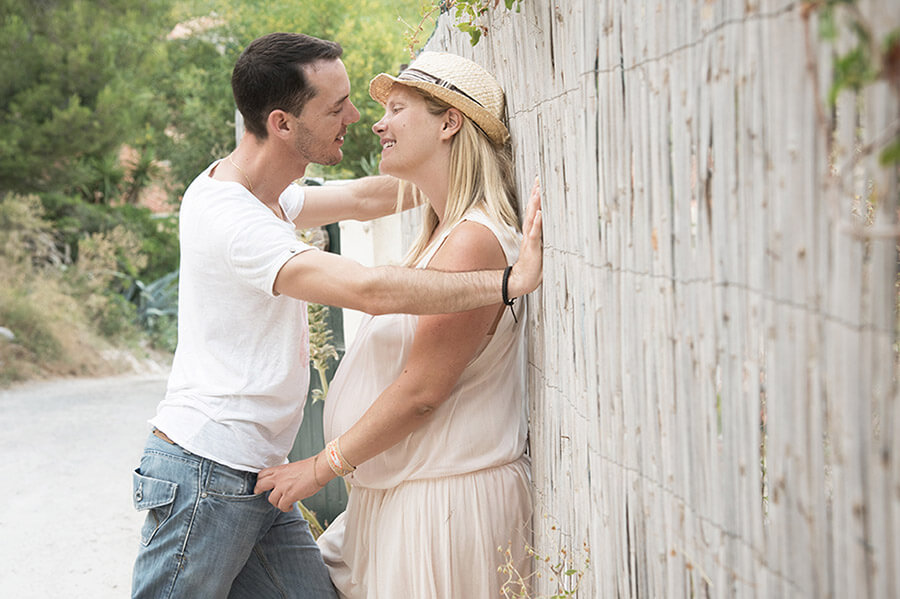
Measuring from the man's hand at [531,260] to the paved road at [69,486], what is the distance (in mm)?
3614

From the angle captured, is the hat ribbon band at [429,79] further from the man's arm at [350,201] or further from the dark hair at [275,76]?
the man's arm at [350,201]

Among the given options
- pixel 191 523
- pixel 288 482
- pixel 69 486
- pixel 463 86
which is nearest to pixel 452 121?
pixel 463 86

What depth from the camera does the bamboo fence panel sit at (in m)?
0.84

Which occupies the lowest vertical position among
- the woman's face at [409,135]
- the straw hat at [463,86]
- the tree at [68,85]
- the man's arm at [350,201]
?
the man's arm at [350,201]

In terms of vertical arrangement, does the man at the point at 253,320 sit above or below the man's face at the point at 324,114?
below

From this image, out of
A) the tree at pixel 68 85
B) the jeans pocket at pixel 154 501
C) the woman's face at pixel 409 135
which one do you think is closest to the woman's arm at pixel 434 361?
the woman's face at pixel 409 135

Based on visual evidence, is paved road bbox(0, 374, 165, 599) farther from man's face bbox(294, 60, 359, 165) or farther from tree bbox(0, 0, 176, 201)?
tree bbox(0, 0, 176, 201)

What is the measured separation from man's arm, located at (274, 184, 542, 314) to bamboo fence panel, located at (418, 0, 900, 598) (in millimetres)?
Result: 165

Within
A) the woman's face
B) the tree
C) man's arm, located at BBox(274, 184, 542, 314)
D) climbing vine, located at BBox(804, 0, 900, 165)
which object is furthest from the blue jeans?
the tree

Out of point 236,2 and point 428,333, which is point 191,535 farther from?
point 236,2

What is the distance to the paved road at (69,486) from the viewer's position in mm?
4957

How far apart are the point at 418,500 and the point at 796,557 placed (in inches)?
53.8

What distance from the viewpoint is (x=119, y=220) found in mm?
14602

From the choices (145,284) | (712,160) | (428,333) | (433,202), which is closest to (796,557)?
(712,160)
